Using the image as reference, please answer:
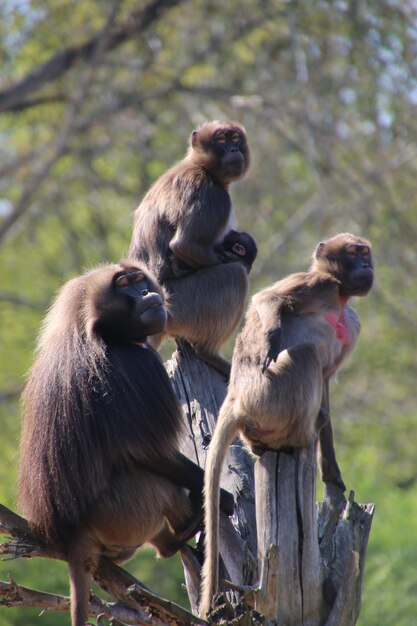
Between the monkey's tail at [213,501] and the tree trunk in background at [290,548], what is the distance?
0.17 m

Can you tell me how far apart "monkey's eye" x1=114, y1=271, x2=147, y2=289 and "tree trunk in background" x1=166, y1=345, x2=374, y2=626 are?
3.62 ft

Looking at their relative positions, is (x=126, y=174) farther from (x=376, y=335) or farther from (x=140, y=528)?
(x=140, y=528)

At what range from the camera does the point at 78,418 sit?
4.84m

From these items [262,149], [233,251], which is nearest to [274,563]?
[233,251]

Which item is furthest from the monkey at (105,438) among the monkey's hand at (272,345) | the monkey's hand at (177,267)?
the monkey's hand at (177,267)

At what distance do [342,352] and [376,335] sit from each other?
1197 cm

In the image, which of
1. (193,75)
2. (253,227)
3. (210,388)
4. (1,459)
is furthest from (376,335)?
(210,388)

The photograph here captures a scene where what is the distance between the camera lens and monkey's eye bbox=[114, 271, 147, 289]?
17.0ft

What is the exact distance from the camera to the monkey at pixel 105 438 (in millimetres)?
4824

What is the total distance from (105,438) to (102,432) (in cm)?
3

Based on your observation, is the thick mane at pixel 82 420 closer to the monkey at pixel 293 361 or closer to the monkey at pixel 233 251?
the monkey at pixel 293 361

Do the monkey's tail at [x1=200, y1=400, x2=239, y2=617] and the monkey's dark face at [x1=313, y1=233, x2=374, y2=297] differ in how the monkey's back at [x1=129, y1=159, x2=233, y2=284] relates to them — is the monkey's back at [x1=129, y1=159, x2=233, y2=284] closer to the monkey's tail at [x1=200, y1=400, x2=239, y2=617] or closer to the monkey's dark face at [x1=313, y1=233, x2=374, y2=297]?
the monkey's dark face at [x1=313, y1=233, x2=374, y2=297]

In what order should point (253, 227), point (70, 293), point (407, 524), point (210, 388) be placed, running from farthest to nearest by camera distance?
1. point (253, 227)
2. point (407, 524)
3. point (210, 388)
4. point (70, 293)

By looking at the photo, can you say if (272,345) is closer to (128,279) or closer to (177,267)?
(128,279)
